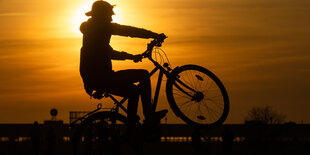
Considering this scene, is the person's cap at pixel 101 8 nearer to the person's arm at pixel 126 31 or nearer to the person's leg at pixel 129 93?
the person's arm at pixel 126 31

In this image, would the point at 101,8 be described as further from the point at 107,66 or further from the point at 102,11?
the point at 107,66

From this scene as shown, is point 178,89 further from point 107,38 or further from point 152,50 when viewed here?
point 107,38

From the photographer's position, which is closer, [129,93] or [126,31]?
[126,31]

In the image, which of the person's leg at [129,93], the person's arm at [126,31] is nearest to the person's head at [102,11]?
the person's arm at [126,31]

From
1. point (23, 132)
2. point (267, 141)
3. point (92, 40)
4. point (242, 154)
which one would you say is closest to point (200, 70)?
point (92, 40)

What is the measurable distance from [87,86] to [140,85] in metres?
0.95

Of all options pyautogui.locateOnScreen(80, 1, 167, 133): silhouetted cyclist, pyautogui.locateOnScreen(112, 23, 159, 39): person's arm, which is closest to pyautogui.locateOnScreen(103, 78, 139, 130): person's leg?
pyautogui.locateOnScreen(80, 1, 167, 133): silhouetted cyclist

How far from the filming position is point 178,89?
12062 mm

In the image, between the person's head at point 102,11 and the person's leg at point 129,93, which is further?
the person's leg at point 129,93

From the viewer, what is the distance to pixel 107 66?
1132 cm

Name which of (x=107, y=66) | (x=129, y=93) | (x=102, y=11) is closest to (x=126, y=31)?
(x=102, y=11)

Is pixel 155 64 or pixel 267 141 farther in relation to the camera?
pixel 267 141

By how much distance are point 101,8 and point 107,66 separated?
1027 mm

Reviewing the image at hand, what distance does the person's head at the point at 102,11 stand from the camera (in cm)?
1133
